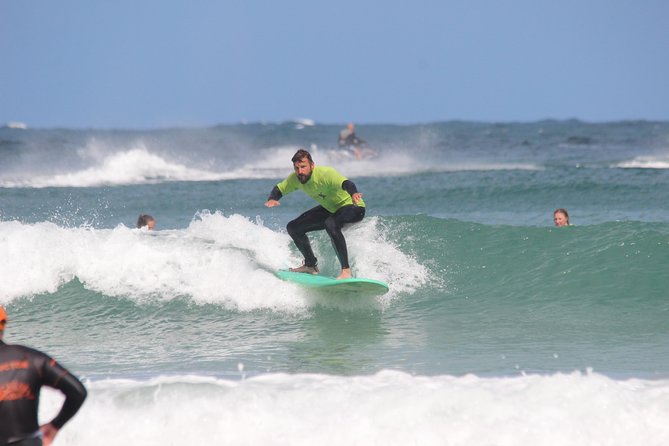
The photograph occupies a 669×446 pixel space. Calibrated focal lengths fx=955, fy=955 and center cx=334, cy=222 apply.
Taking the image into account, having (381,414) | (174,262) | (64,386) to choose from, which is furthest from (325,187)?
(64,386)

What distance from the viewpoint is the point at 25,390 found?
3951mm

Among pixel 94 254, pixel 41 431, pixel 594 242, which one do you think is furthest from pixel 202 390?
pixel 594 242

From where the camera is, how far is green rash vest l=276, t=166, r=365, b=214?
9836 mm

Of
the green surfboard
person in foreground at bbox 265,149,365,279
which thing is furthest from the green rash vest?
the green surfboard

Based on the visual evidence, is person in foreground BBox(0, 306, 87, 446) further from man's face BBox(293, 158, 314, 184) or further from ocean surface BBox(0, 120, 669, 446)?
man's face BBox(293, 158, 314, 184)

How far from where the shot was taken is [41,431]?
157 inches

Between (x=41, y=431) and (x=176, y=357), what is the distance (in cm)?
472

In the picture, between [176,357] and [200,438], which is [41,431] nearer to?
[200,438]

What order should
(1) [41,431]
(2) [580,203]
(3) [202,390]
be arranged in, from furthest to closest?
(2) [580,203]
(3) [202,390]
(1) [41,431]

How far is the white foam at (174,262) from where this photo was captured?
11.5 meters

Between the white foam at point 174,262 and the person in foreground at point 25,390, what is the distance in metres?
6.88

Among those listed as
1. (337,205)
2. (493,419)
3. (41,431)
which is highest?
(337,205)

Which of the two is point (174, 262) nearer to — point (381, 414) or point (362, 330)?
point (362, 330)

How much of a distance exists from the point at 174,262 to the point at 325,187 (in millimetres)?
3008
